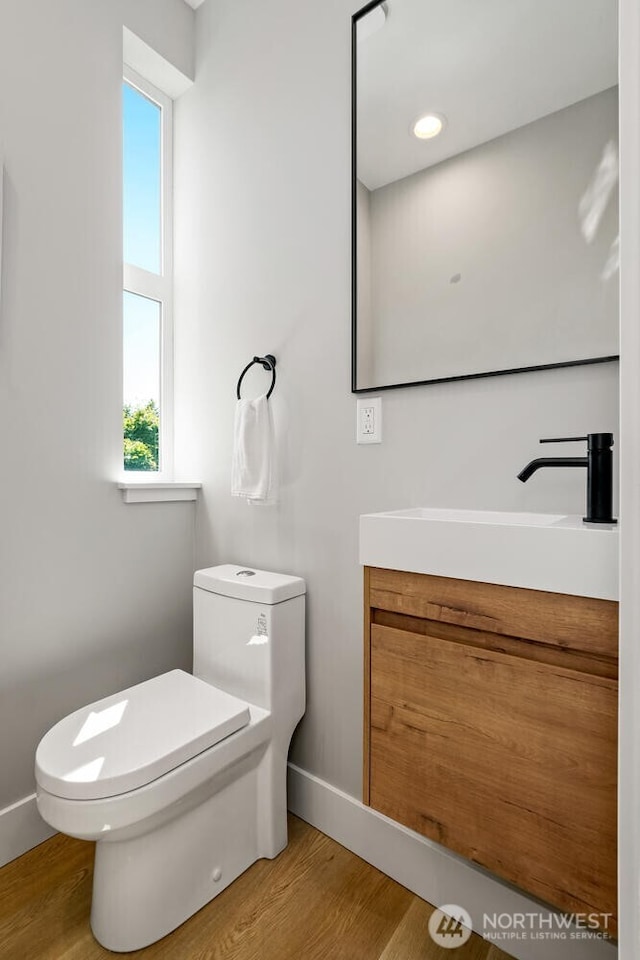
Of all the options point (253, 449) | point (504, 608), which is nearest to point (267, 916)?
point (504, 608)

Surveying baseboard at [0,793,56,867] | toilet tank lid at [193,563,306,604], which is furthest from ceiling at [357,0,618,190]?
baseboard at [0,793,56,867]

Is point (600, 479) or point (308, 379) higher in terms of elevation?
point (308, 379)

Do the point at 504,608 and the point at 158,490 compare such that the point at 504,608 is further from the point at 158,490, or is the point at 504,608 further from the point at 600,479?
the point at 158,490

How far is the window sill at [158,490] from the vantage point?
171 centimetres

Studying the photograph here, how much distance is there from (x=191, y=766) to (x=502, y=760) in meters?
0.69

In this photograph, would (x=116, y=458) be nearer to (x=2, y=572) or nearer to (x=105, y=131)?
(x=2, y=572)

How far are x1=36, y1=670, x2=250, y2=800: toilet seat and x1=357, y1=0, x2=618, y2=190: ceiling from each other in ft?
4.83

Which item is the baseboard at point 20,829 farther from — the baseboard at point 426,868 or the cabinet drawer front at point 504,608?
the cabinet drawer front at point 504,608

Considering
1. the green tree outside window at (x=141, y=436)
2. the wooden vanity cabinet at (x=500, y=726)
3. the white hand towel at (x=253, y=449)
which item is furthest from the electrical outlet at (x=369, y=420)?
the green tree outside window at (x=141, y=436)

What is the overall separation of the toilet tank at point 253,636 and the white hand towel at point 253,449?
0.90ft

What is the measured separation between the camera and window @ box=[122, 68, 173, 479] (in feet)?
6.07

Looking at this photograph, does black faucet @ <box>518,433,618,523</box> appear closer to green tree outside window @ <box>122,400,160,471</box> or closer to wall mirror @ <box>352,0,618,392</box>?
wall mirror @ <box>352,0,618,392</box>

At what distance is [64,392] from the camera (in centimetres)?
156

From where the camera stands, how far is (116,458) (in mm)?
1706
